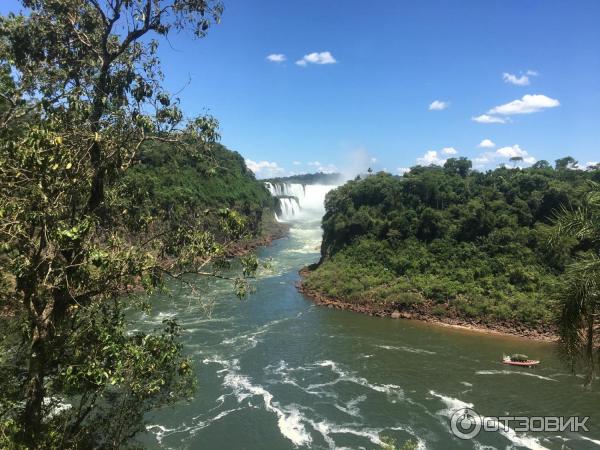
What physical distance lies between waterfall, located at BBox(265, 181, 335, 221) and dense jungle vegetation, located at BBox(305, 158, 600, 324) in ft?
142

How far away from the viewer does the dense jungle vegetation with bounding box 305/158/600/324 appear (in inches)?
1270

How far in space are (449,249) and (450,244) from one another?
29.6 inches

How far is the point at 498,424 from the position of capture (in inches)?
676

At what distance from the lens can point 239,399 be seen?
18.6 metres

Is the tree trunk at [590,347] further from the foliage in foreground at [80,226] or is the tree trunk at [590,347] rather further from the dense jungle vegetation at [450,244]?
the dense jungle vegetation at [450,244]

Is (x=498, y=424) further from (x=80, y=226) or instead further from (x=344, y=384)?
(x=80, y=226)

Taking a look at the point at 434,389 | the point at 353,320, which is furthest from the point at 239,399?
the point at 353,320

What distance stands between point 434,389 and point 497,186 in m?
28.5

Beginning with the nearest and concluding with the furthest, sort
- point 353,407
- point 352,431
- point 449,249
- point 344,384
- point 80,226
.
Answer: point 80,226
point 352,431
point 353,407
point 344,384
point 449,249

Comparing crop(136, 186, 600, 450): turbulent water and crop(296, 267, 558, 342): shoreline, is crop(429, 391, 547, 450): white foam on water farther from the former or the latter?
crop(296, 267, 558, 342): shoreline

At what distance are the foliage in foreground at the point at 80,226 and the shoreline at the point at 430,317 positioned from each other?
86.9 feet

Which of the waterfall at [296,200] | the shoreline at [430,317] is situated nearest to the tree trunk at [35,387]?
the shoreline at [430,317]

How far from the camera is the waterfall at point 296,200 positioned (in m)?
92.4

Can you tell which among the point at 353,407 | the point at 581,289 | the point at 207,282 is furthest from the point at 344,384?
the point at 581,289
